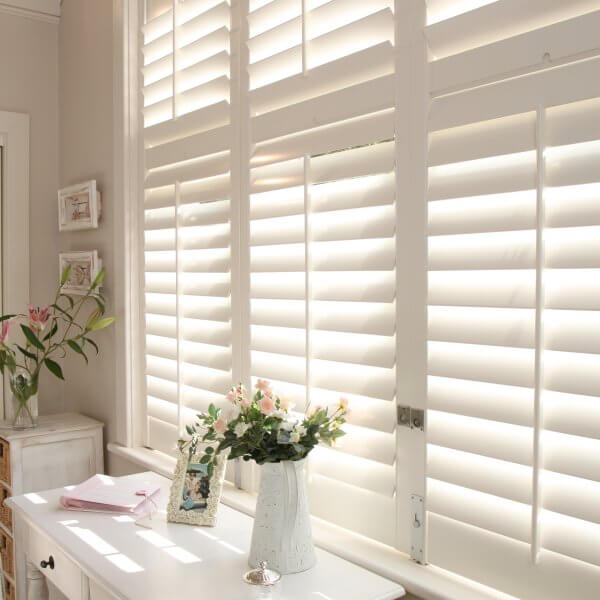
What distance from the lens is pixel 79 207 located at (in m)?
2.66

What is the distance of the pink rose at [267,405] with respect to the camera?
1.43 meters

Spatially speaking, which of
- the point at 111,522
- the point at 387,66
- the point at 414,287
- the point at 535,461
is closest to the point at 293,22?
the point at 387,66

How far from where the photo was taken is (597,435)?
112 centimetres

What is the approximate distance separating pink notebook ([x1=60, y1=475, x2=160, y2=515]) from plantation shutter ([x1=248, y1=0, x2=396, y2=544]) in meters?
0.46

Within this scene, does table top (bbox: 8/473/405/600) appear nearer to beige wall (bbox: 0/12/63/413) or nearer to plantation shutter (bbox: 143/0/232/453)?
plantation shutter (bbox: 143/0/232/453)

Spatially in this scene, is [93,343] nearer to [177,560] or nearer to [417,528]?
[177,560]

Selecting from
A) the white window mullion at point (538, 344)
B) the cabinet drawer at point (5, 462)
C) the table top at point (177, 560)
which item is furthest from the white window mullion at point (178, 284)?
the white window mullion at point (538, 344)

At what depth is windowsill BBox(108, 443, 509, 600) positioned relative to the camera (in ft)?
4.30

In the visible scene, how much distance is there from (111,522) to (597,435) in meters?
1.21

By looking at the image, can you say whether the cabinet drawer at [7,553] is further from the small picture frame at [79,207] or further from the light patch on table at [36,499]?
the small picture frame at [79,207]

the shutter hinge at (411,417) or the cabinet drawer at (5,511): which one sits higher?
the shutter hinge at (411,417)

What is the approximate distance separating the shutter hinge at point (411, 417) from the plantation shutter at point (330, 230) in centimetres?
4

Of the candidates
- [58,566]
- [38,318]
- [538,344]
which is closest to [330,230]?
[538,344]

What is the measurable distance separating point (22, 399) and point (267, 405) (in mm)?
1414
